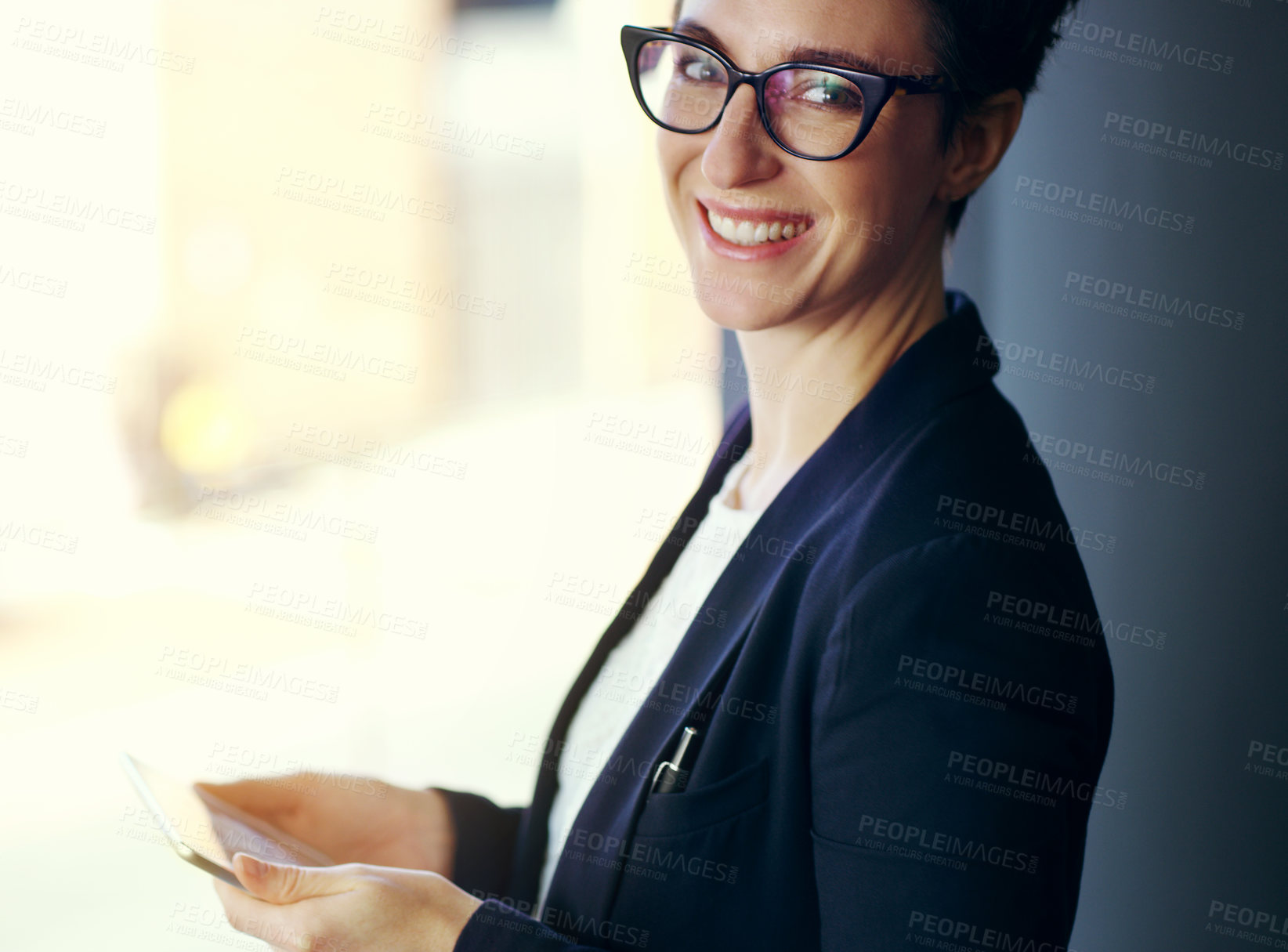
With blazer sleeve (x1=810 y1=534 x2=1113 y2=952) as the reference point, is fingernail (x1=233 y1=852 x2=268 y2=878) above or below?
below

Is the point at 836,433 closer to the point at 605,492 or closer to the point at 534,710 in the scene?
the point at 534,710

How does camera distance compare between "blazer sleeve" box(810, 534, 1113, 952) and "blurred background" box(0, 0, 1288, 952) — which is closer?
"blazer sleeve" box(810, 534, 1113, 952)

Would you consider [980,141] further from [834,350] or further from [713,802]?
[713,802]

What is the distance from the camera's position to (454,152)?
8.11m

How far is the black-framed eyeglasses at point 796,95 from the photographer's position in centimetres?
97

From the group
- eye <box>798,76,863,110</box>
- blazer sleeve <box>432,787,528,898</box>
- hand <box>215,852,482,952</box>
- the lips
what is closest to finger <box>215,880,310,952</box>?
hand <box>215,852,482,952</box>

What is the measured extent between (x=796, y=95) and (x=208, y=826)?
3.05ft

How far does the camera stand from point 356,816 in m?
1.31

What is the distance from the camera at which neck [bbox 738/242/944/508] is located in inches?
44.1

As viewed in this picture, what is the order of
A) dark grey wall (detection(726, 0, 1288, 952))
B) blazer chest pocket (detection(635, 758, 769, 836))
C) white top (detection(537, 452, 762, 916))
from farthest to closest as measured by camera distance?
dark grey wall (detection(726, 0, 1288, 952)) < white top (detection(537, 452, 762, 916)) < blazer chest pocket (detection(635, 758, 769, 836))

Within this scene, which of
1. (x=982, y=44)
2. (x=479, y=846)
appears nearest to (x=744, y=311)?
(x=982, y=44)

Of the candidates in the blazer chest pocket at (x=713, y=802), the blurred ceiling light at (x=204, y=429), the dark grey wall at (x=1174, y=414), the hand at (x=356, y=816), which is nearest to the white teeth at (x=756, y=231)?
the blazer chest pocket at (x=713, y=802)

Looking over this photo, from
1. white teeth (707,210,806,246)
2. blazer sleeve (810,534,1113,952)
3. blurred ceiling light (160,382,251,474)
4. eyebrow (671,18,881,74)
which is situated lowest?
blurred ceiling light (160,382,251,474)

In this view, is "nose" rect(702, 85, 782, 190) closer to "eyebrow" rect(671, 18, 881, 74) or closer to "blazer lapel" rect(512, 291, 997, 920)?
"eyebrow" rect(671, 18, 881, 74)
